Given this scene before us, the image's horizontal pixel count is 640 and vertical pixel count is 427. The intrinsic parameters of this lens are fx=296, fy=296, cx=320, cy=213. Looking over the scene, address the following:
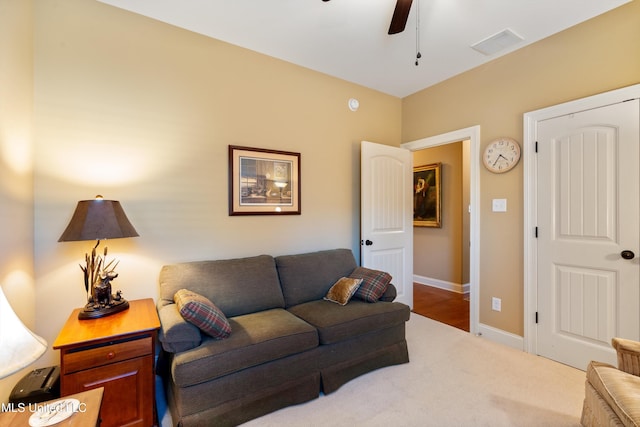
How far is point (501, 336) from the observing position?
113 inches

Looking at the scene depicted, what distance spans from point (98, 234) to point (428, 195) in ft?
15.2

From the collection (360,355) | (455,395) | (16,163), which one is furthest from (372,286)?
(16,163)

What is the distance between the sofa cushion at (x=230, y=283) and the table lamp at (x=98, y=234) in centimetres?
32

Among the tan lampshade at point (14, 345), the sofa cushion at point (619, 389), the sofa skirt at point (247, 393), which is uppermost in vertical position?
the tan lampshade at point (14, 345)

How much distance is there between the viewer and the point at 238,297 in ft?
7.48

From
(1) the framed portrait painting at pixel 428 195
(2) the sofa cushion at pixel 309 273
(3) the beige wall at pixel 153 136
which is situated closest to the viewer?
(3) the beige wall at pixel 153 136

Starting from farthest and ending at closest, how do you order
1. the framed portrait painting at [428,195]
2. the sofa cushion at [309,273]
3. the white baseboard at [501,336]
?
the framed portrait painting at [428,195] < the white baseboard at [501,336] < the sofa cushion at [309,273]

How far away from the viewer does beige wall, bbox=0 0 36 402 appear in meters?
1.54

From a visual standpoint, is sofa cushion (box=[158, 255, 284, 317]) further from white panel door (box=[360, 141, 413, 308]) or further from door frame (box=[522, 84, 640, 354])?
door frame (box=[522, 84, 640, 354])

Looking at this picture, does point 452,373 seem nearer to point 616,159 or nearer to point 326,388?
point 326,388

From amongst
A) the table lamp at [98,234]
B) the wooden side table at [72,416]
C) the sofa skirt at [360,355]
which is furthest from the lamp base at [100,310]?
the sofa skirt at [360,355]

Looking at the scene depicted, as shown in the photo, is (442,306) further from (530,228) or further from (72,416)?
(72,416)

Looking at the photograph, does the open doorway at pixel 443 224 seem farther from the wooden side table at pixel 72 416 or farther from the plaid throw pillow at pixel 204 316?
the wooden side table at pixel 72 416

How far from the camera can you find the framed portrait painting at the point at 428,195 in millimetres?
4926
